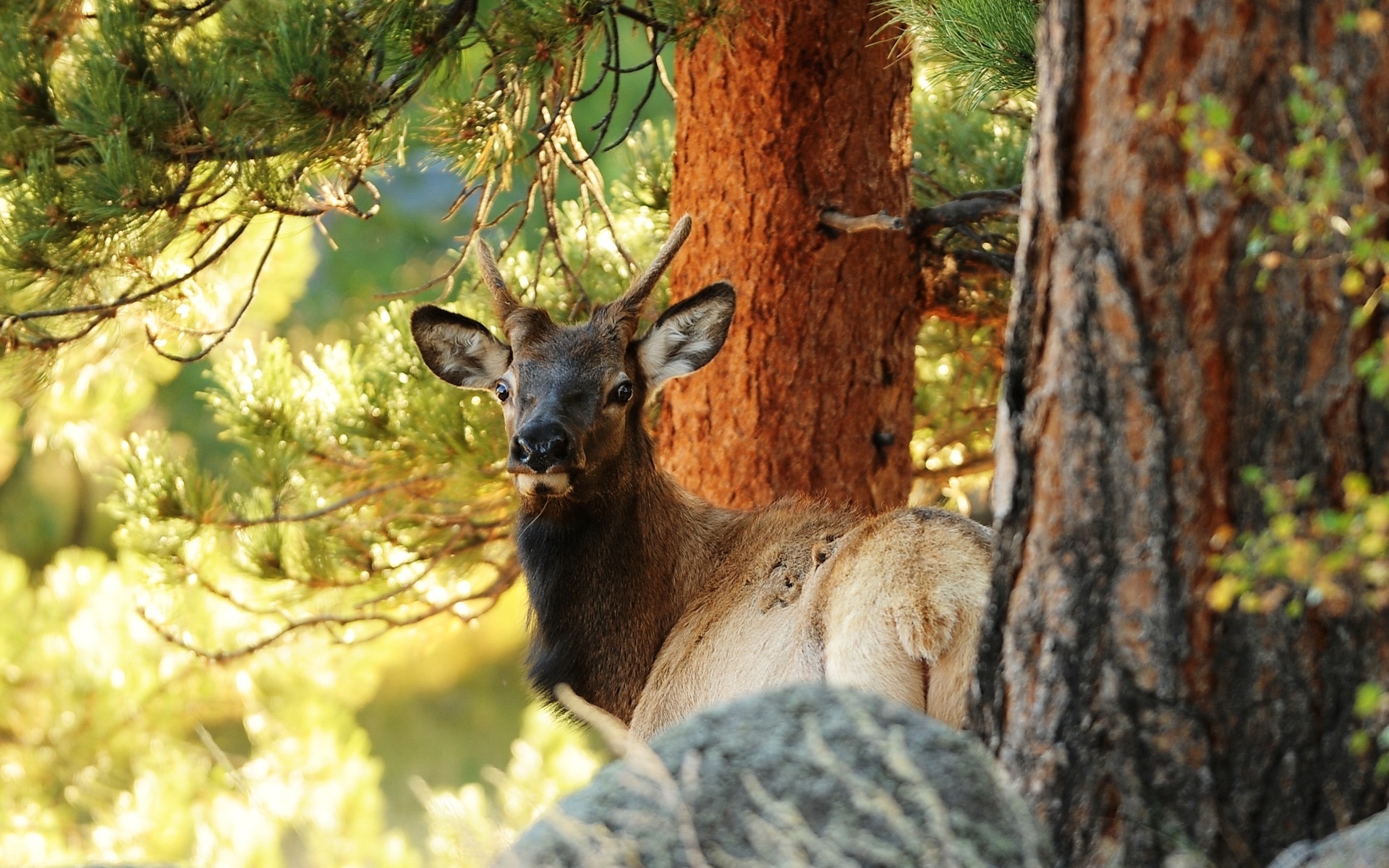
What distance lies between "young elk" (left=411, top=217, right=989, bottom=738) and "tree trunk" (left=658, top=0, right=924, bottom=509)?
47 centimetres

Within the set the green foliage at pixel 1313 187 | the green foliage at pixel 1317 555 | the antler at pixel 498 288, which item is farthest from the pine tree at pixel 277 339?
the green foliage at pixel 1313 187

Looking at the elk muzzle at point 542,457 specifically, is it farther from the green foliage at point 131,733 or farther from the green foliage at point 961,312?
the green foliage at point 131,733

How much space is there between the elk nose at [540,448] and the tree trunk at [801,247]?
1.17 m

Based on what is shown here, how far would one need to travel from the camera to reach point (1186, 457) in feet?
7.99

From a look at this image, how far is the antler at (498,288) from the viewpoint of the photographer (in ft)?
15.9

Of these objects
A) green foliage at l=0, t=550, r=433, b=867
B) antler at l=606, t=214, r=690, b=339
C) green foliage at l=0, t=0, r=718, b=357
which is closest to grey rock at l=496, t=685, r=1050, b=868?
green foliage at l=0, t=0, r=718, b=357

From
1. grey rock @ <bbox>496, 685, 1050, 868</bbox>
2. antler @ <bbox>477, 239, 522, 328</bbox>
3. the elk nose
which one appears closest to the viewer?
grey rock @ <bbox>496, 685, 1050, 868</bbox>

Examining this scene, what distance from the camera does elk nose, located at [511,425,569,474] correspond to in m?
4.19

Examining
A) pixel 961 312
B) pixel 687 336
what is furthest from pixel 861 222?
pixel 961 312

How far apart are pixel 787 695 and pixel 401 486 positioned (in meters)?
3.83

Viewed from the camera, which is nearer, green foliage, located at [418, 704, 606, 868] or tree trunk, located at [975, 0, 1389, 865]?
tree trunk, located at [975, 0, 1389, 865]

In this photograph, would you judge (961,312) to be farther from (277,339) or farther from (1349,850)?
(1349,850)

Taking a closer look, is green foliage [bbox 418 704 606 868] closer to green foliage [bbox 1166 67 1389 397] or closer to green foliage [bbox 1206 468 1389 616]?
green foliage [bbox 1206 468 1389 616]

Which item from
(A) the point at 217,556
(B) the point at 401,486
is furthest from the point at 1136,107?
(A) the point at 217,556
